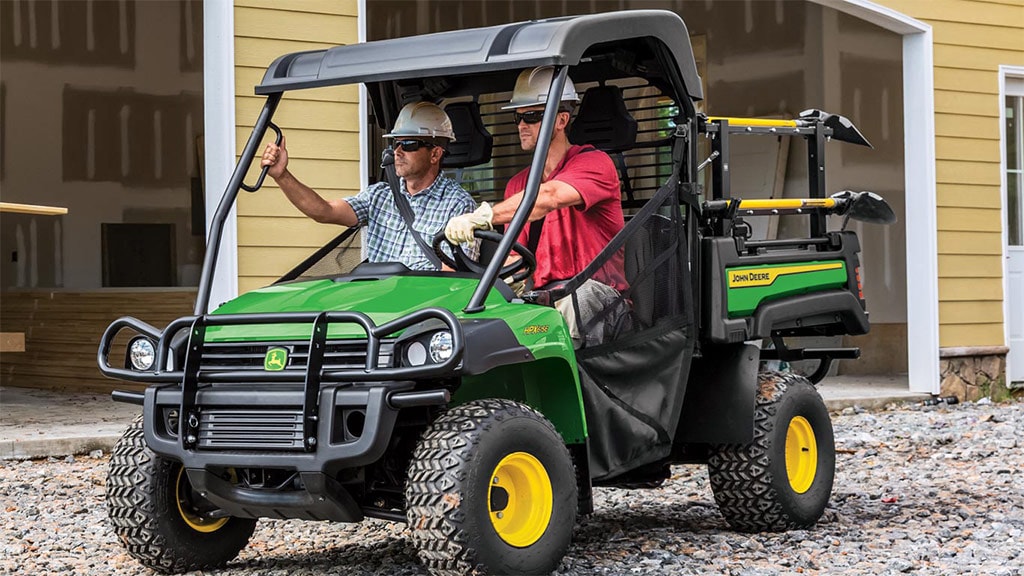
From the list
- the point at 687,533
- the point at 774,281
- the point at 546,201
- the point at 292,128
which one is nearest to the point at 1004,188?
the point at 292,128

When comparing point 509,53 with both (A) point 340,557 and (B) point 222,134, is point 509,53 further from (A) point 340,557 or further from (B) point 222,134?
(B) point 222,134

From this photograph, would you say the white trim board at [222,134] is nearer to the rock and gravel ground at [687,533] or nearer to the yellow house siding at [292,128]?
the yellow house siding at [292,128]

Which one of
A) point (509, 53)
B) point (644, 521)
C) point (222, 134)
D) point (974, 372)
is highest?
point (222, 134)

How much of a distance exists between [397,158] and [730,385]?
1.59 meters

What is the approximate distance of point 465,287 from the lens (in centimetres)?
494

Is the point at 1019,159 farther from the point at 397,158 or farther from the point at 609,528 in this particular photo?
the point at 397,158

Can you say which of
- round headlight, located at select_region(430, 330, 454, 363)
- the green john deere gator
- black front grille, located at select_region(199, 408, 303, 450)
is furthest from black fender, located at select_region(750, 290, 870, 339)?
black front grille, located at select_region(199, 408, 303, 450)

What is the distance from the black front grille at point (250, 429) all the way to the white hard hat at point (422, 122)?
1.36 meters

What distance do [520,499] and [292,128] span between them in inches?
172

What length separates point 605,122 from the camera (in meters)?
5.82

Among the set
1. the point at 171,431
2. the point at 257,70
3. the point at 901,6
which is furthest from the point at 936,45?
the point at 171,431

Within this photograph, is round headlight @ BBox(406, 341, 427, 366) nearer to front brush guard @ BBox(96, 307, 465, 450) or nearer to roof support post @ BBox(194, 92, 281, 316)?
front brush guard @ BBox(96, 307, 465, 450)

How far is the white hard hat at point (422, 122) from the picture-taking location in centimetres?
551

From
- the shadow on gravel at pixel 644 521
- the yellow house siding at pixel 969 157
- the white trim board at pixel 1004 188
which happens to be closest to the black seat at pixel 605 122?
the shadow on gravel at pixel 644 521
